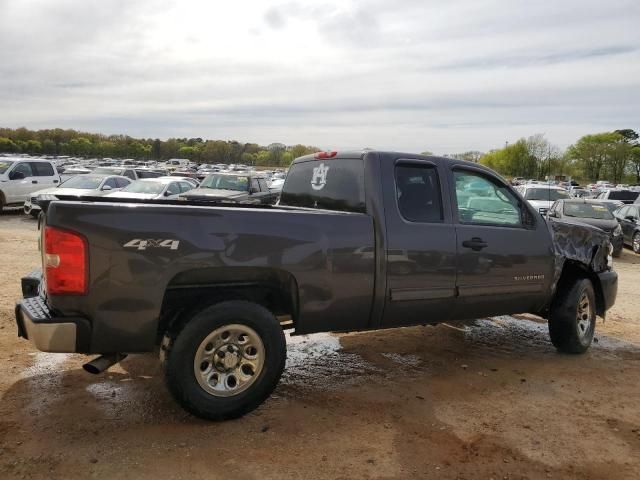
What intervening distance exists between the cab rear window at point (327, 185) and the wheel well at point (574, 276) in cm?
268

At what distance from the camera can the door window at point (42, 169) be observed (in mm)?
18500

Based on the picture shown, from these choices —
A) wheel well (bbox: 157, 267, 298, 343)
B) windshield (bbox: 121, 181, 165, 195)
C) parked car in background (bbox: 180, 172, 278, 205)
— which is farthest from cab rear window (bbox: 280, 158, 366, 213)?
windshield (bbox: 121, 181, 165, 195)

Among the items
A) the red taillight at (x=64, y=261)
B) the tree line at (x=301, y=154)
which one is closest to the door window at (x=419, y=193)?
the red taillight at (x=64, y=261)

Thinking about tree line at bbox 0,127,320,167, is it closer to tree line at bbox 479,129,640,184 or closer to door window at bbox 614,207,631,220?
tree line at bbox 479,129,640,184

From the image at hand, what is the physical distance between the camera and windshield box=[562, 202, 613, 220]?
15.7 metres

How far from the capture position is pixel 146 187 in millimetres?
16875

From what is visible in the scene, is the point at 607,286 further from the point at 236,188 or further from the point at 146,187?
the point at 146,187

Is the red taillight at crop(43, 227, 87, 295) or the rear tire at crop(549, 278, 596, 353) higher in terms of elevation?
the red taillight at crop(43, 227, 87, 295)

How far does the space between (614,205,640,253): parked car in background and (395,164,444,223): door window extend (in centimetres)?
1407

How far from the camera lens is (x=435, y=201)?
15.6 ft

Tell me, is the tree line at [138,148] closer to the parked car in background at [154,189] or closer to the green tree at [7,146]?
the green tree at [7,146]

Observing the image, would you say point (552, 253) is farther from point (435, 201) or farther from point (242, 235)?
point (242, 235)

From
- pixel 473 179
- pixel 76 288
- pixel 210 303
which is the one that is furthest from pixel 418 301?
pixel 76 288

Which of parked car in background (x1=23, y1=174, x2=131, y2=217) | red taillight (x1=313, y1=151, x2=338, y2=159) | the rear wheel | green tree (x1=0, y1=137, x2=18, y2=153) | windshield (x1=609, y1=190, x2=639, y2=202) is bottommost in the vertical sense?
the rear wheel
